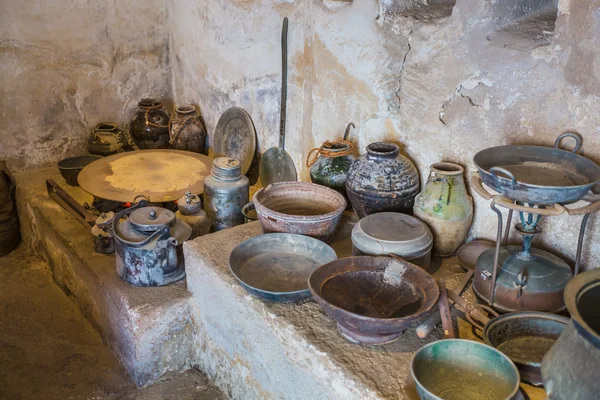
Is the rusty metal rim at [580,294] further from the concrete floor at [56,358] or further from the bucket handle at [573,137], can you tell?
the concrete floor at [56,358]

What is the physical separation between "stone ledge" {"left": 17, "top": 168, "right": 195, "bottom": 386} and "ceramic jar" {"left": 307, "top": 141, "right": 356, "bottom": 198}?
92 cm

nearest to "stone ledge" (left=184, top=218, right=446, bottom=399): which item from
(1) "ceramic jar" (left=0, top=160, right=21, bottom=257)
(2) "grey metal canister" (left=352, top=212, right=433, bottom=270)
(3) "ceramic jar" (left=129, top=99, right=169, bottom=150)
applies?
(2) "grey metal canister" (left=352, top=212, right=433, bottom=270)

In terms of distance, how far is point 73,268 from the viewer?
3.27 meters

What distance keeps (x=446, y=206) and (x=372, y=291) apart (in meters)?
0.56

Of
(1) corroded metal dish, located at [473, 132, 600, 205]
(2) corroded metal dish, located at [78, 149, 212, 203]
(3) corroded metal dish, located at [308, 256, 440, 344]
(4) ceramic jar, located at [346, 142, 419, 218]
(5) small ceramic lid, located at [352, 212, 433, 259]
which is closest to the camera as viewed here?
(1) corroded metal dish, located at [473, 132, 600, 205]

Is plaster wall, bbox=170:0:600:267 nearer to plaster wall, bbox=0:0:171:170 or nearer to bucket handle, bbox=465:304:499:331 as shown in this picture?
bucket handle, bbox=465:304:499:331

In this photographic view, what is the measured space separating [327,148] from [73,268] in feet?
5.40

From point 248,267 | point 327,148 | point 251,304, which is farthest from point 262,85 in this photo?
point 251,304

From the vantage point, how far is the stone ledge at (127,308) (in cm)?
268

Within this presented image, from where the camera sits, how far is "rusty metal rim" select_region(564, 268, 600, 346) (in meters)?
1.31

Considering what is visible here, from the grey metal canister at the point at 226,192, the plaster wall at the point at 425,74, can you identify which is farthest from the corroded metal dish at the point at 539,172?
the grey metal canister at the point at 226,192

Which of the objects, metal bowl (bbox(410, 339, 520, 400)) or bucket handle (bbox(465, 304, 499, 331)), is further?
bucket handle (bbox(465, 304, 499, 331))

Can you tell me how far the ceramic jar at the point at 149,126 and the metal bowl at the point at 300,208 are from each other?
1815 mm

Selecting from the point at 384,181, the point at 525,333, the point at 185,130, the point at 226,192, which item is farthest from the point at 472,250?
the point at 185,130
